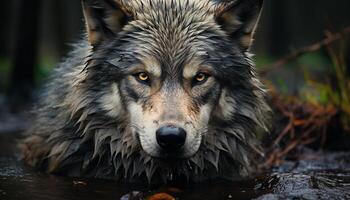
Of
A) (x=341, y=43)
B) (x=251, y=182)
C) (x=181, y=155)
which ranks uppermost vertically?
(x=341, y=43)

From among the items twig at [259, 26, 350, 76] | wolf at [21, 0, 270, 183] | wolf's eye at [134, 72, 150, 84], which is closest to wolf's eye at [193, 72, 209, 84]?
wolf at [21, 0, 270, 183]

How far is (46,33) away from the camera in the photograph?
34.9 metres

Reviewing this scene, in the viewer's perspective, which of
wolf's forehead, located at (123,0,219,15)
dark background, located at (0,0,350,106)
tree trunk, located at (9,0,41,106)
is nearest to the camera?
wolf's forehead, located at (123,0,219,15)

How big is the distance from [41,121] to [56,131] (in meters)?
0.46

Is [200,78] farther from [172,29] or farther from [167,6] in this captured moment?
[167,6]

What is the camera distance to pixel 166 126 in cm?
434

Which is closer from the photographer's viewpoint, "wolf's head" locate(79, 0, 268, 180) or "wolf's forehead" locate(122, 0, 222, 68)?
"wolf's head" locate(79, 0, 268, 180)

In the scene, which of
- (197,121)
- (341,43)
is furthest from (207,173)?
(341,43)

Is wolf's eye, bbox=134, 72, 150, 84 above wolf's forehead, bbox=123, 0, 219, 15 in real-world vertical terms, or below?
below

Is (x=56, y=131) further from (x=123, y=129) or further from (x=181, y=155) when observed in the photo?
(x=181, y=155)

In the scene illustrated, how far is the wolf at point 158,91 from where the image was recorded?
4.84m

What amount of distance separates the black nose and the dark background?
118 inches

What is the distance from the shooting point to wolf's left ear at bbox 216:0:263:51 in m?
5.24

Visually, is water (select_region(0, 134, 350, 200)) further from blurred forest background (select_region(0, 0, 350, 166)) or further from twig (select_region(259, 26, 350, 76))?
twig (select_region(259, 26, 350, 76))
